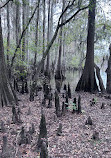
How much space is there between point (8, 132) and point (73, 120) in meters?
1.96

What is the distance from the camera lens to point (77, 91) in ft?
27.4

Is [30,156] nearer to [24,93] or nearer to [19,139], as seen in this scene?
Result: [19,139]

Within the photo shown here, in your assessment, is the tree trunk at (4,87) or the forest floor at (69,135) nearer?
the forest floor at (69,135)

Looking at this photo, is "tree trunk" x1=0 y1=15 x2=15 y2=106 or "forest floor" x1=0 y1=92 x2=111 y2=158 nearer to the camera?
"forest floor" x1=0 y1=92 x2=111 y2=158

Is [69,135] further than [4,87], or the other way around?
[4,87]

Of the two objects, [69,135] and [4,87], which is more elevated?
[4,87]

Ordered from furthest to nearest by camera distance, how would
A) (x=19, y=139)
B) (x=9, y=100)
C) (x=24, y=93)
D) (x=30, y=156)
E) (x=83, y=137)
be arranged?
1. (x=24, y=93)
2. (x=9, y=100)
3. (x=83, y=137)
4. (x=19, y=139)
5. (x=30, y=156)

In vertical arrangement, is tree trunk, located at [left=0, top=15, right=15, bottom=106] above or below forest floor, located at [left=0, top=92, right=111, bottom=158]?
above

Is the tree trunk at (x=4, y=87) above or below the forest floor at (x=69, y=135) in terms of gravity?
above

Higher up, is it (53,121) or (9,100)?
(9,100)

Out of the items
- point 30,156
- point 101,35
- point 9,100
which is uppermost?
point 101,35

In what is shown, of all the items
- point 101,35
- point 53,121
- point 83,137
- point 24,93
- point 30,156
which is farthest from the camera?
point 101,35

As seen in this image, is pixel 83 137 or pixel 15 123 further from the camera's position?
pixel 15 123

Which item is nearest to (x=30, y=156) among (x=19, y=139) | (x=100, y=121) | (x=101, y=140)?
(x=19, y=139)
